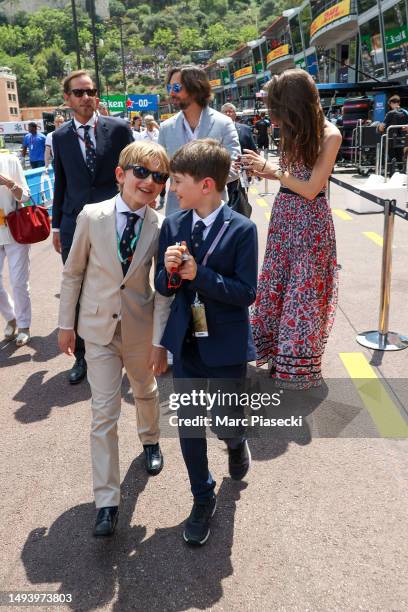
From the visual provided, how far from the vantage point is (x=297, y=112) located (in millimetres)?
3420

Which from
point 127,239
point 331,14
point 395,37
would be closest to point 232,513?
point 127,239

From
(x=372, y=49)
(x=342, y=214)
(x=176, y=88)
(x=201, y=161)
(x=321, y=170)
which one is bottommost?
(x=342, y=214)

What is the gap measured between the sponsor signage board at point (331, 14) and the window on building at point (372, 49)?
1861 millimetres

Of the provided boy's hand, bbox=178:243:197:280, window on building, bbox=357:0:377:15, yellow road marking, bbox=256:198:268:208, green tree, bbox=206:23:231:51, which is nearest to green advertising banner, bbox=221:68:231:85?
window on building, bbox=357:0:377:15

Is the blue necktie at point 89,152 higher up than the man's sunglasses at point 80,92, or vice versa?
the man's sunglasses at point 80,92

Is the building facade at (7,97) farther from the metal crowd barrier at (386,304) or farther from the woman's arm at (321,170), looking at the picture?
the woman's arm at (321,170)

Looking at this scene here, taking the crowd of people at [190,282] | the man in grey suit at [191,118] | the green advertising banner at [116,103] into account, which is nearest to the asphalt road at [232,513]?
the crowd of people at [190,282]

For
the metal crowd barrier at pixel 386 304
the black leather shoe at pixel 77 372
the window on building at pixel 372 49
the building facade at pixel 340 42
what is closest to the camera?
the black leather shoe at pixel 77 372

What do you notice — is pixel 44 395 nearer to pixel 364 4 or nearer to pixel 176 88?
pixel 176 88

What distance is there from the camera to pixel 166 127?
4.04 meters

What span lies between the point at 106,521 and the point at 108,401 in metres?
0.51

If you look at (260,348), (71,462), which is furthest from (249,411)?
(71,462)

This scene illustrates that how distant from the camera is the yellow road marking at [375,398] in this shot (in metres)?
3.43

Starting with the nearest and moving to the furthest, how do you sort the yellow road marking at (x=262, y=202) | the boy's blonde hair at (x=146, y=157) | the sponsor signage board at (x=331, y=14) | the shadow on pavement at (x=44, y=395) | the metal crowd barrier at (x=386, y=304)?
the boy's blonde hair at (x=146, y=157)
the shadow on pavement at (x=44, y=395)
the metal crowd barrier at (x=386, y=304)
the yellow road marking at (x=262, y=202)
the sponsor signage board at (x=331, y=14)
